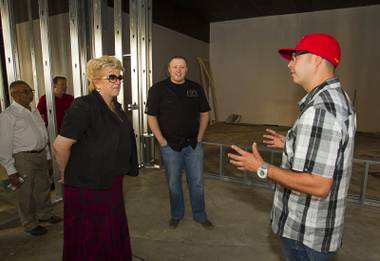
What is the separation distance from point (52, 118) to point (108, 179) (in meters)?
1.74

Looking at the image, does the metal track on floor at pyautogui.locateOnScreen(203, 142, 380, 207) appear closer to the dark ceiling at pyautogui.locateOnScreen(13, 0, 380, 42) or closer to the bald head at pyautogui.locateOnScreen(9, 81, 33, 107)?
the bald head at pyautogui.locateOnScreen(9, 81, 33, 107)

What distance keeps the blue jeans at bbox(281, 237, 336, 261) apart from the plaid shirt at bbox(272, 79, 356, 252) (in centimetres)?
3

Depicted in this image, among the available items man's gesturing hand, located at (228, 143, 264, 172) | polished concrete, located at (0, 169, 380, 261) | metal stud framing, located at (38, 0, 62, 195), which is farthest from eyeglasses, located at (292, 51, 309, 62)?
metal stud framing, located at (38, 0, 62, 195)

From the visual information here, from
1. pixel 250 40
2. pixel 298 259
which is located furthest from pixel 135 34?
pixel 250 40

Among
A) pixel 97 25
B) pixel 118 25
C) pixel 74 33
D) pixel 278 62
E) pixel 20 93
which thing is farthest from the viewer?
pixel 278 62

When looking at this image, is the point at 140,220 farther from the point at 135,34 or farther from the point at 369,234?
the point at 135,34

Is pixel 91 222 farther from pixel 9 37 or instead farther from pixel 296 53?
pixel 9 37

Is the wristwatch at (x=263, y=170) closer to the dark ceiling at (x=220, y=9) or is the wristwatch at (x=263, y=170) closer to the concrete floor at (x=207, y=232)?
the concrete floor at (x=207, y=232)

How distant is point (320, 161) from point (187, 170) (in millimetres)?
1629

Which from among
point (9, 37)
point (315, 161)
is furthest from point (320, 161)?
point (9, 37)

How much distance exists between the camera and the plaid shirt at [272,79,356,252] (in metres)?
0.97

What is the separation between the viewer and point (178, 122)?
237 centimetres

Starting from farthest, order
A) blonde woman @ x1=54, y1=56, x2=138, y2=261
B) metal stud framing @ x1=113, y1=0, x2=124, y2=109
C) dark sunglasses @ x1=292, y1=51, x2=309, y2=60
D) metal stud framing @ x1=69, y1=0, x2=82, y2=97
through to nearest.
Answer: metal stud framing @ x1=113, y1=0, x2=124, y2=109
metal stud framing @ x1=69, y1=0, x2=82, y2=97
blonde woman @ x1=54, y1=56, x2=138, y2=261
dark sunglasses @ x1=292, y1=51, x2=309, y2=60

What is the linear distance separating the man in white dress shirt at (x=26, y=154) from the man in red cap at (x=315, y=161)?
1.92m
